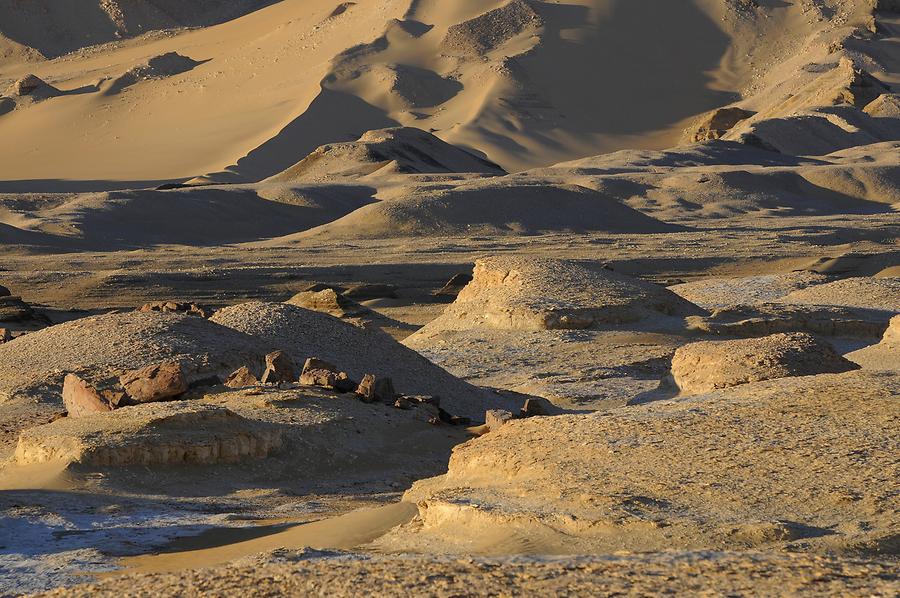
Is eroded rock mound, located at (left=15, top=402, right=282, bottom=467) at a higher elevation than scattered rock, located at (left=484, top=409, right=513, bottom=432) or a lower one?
higher

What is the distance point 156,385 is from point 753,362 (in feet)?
13.2

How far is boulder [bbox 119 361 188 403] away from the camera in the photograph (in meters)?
9.69

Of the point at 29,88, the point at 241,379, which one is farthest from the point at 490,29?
the point at 241,379

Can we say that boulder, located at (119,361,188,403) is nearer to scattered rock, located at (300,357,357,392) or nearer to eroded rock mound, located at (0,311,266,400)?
eroded rock mound, located at (0,311,266,400)

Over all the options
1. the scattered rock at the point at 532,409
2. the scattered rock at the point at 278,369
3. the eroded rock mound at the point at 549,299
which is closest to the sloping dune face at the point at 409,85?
the eroded rock mound at the point at 549,299

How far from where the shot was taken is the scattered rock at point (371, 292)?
20312mm

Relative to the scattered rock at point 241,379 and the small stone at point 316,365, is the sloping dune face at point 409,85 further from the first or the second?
the scattered rock at point 241,379

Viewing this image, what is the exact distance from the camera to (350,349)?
39.0 ft

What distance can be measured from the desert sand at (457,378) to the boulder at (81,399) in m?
0.03

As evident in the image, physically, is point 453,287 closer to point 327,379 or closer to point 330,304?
point 330,304

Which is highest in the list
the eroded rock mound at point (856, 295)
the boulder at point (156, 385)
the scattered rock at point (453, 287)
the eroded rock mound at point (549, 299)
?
the boulder at point (156, 385)

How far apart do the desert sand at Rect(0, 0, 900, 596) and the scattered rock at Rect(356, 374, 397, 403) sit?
2.5 inches

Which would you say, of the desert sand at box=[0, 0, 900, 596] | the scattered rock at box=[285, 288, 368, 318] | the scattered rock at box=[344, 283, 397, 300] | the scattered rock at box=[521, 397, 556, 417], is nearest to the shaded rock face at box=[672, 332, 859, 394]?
the desert sand at box=[0, 0, 900, 596]

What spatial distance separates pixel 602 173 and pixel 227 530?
121ft
